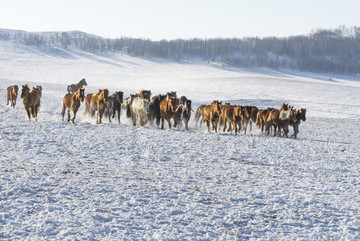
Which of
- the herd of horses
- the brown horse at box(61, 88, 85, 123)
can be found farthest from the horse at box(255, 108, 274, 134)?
the brown horse at box(61, 88, 85, 123)

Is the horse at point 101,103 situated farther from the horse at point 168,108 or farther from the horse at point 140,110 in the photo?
the horse at point 168,108

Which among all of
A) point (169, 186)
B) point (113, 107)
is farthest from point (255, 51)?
point (169, 186)

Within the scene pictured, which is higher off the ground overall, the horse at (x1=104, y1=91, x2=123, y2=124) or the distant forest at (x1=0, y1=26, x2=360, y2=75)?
the distant forest at (x1=0, y1=26, x2=360, y2=75)

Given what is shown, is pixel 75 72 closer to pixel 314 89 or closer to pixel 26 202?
pixel 314 89

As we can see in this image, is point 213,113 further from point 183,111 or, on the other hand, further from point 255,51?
point 255,51

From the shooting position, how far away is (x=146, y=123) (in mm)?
18047

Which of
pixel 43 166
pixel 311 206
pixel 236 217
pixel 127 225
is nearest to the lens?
pixel 127 225

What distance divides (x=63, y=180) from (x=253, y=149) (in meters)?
6.52

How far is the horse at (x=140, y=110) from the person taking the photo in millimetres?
17362

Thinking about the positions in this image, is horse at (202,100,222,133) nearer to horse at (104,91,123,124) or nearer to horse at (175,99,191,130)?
horse at (175,99,191,130)

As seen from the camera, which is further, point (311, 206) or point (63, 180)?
point (63, 180)

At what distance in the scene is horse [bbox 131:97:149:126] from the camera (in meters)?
17.4

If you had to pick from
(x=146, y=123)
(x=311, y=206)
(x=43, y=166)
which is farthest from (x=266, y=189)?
(x=146, y=123)

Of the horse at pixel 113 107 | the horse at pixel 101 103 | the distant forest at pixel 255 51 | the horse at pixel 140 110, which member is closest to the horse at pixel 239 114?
the horse at pixel 140 110
